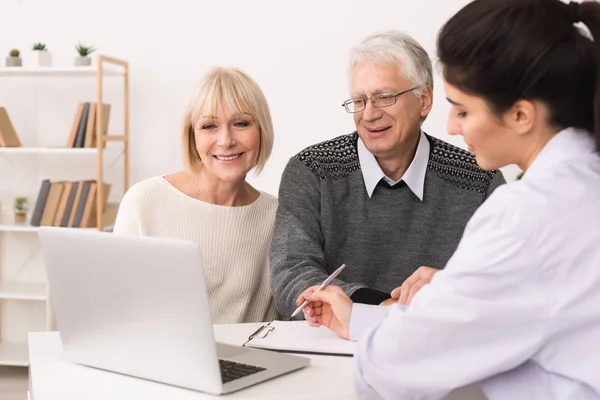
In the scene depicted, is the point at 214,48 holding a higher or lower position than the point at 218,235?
higher

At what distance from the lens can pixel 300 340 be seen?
173 cm

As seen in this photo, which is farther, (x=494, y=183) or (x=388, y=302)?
(x=494, y=183)

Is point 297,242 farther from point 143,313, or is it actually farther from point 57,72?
point 57,72

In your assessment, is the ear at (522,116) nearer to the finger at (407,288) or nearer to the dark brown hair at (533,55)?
the dark brown hair at (533,55)

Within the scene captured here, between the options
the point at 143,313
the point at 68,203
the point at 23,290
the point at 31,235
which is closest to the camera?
the point at 143,313

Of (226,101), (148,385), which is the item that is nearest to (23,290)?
(226,101)

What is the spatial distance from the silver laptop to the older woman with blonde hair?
0.79m

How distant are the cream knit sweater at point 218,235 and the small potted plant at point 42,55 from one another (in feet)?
7.56

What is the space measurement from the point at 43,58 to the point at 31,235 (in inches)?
40.3

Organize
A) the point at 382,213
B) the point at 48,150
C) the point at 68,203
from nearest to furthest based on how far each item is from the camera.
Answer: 1. the point at 382,213
2. the point at 48,150
3. the point at 68,203

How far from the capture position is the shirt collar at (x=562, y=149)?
124 centimetres

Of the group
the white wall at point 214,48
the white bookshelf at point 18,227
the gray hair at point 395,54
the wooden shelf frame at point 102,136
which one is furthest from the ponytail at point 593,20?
the white bookshelf at point 18,227

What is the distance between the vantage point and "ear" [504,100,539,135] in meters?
1.27

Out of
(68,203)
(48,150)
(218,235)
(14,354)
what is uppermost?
(218,235)
